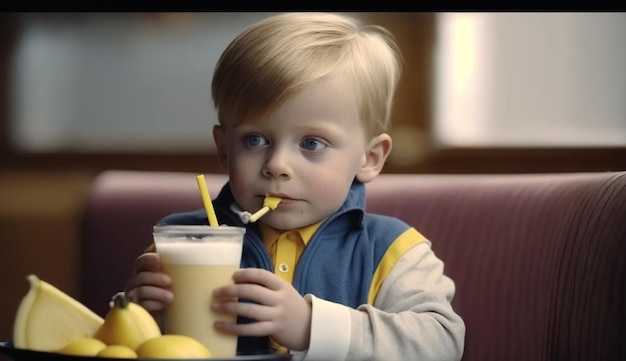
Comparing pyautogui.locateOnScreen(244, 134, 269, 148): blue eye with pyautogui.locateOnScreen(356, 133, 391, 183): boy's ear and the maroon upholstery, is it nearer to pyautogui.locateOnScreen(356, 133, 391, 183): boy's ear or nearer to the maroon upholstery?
pyautogui.locateOnScreen(356, 133, 391, 183): boy's ear

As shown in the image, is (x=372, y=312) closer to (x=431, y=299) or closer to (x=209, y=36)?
(x=431, y=299)

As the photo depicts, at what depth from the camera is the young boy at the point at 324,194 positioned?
134 cm

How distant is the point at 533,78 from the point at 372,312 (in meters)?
2.23

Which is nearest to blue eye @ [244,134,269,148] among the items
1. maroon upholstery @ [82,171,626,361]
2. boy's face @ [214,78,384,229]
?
boy's face @ [214,78,384,229]

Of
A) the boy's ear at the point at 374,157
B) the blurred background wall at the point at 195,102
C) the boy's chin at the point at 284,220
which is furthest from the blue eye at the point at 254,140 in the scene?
the blurred background wall at the point at 195,102

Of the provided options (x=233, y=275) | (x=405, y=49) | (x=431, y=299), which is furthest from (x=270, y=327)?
(x=405, y=49)

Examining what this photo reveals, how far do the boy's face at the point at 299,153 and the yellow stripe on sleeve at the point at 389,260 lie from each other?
0.39ft

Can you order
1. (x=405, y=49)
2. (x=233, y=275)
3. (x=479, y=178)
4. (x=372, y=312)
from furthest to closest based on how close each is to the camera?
(x=405, y=49)
(x=479, y=178)
(x=372, y=312)
(x=233, y=275)

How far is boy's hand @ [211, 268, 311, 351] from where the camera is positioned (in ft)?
3.86

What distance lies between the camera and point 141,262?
1.28 meters

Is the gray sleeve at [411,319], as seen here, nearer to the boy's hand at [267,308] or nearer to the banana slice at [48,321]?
the boy's hand at [267,308]

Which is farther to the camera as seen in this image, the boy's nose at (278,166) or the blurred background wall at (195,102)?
the blurred background wall at (195,102)

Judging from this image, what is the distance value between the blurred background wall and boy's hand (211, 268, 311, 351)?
2.07m
